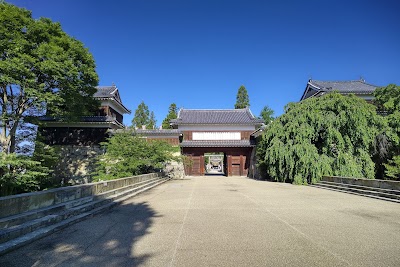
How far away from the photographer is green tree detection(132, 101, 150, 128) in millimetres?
51031

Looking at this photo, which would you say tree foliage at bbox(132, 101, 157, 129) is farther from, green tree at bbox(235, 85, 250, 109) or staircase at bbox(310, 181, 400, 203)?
staircase at bbox(310, 181, 400, 203)

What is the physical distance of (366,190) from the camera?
9836 mm

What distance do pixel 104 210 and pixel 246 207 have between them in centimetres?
414

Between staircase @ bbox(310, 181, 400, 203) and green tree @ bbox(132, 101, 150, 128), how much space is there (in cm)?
4268

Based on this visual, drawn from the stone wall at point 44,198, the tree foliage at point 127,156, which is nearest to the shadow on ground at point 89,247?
the stone wall at point 44,198

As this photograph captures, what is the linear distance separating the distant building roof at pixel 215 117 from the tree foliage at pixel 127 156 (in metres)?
10.3

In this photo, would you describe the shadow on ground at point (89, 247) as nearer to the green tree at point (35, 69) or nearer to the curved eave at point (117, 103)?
the green tree at point (35, 69)

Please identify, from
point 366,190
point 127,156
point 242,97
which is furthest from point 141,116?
point 366,190

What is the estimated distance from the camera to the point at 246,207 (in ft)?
24.2

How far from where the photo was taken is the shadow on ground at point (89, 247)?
10.6 feet

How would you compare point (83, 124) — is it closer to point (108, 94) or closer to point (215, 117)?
point (108, 94)

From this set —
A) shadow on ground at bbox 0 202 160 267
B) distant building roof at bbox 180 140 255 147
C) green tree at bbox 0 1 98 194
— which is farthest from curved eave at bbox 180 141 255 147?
shadow on ground at bbox 0 202 160 267

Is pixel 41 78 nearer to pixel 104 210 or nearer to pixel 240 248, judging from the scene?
pixel 104 210

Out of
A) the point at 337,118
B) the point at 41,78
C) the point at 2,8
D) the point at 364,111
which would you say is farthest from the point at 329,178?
the point at 2,8
